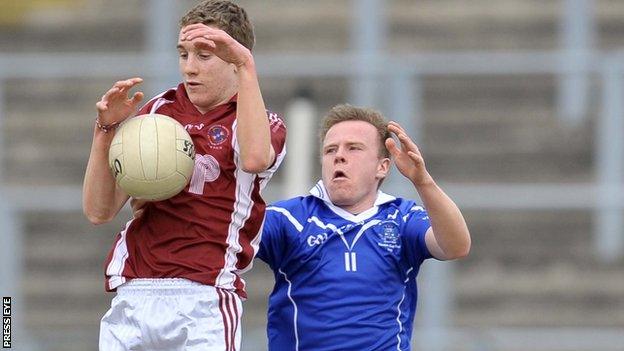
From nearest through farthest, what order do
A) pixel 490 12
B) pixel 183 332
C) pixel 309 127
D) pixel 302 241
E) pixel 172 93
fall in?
1. pixel 183 332
2. pixel 172 93
3. pixel 302 241
4. pixel 309 127
5. pixel 490 12

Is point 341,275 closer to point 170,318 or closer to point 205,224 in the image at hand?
point 205,224

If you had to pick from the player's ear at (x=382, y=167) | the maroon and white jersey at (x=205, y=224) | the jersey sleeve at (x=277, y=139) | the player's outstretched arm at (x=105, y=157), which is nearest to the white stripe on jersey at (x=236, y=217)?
the maroon and white jersey at (x=205, y=224)

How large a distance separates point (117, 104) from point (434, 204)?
1187 mm

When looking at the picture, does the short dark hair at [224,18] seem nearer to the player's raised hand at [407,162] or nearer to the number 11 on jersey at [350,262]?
the player's raised hand at [407,162]

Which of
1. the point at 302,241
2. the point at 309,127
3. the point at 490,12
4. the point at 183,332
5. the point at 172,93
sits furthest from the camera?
the point at 490,12

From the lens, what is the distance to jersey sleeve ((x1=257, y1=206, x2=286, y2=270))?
17.9 ft

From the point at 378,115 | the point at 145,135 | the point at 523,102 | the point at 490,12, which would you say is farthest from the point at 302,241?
the point at 490,12

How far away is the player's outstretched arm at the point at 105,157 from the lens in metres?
4.86

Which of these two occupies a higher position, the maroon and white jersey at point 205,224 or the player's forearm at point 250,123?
the player's forearm at point 250,123

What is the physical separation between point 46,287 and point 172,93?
18.2ft

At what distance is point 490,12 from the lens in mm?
11070

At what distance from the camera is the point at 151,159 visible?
4715 millimetres

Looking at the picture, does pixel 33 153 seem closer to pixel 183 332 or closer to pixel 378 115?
pixel 378 115

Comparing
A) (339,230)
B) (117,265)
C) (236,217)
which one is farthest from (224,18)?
(339,230)
